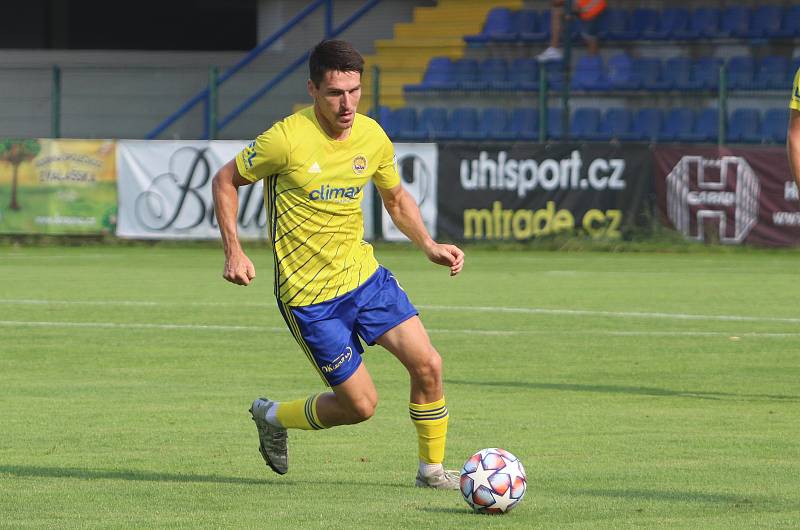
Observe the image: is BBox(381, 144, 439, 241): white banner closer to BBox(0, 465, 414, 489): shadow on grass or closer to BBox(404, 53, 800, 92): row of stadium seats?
BBox(404, 53, 800, 92): row of stadium seats

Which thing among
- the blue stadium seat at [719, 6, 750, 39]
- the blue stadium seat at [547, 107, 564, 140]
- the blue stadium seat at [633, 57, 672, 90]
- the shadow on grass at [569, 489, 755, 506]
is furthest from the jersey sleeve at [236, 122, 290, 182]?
the blue stadium seat at [719, 6, 750, 39]

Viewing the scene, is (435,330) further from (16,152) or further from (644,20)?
(644,20)

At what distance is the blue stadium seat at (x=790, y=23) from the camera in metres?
31.1

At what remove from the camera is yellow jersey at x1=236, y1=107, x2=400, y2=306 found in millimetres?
6973

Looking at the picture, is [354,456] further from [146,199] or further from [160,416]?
[146,199]

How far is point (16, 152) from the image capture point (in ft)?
89.9

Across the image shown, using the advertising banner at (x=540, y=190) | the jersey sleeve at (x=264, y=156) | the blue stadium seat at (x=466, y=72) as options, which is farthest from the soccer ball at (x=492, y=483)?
the blue stadium seat at (x=466, y=72)

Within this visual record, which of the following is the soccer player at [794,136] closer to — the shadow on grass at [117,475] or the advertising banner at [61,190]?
the shadow on grass at [117,475]

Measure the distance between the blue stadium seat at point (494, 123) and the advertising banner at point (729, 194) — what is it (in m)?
4.95

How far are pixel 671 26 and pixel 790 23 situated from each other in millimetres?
2447

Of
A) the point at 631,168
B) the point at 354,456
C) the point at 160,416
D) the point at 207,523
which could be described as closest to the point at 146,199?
the point at 631,168

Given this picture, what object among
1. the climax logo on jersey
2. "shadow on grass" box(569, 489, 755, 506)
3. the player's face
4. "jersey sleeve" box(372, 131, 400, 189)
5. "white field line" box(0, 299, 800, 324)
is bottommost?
"white field line" box(0, 299, 800, 324)

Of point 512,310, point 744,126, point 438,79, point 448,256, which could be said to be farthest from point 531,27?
point 448,256

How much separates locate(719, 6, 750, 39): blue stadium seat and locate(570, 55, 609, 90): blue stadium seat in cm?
264
